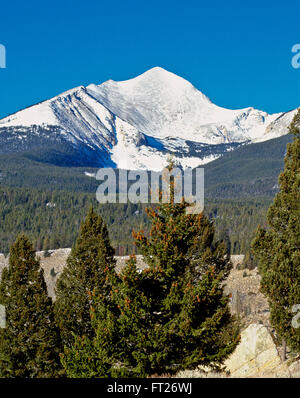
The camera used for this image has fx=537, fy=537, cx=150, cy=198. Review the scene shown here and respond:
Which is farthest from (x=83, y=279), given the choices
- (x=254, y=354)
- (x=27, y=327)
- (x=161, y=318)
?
(x=161, y=318)

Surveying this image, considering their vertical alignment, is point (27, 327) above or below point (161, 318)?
below

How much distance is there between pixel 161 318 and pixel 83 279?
1374 cm

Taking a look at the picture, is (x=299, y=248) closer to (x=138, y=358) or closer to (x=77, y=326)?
(x=138, y=358)

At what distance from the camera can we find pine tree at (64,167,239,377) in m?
19.1

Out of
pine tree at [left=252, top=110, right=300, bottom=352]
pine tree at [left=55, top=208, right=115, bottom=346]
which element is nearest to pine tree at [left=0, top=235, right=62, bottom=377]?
pine tree at [left=55, top=208, right=115, bottom=346]

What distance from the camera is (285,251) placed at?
24.0 metres

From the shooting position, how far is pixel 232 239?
524 ft

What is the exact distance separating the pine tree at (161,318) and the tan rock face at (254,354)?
2.90 m

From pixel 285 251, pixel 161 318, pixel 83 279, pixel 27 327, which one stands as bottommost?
pixel 27 327

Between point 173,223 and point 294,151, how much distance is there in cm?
818

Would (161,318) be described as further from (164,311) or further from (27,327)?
(27,327)

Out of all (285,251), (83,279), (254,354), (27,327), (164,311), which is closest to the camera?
(164,311)

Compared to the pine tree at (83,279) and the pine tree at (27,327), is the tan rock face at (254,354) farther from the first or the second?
the pine tree at (83,279)
